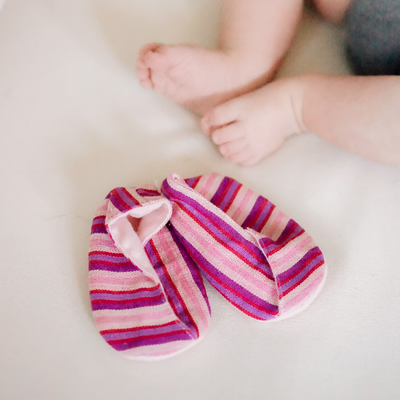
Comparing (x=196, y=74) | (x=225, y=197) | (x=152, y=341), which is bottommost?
(x=152, y=341)

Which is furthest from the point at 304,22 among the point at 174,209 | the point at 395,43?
the point at 174,209

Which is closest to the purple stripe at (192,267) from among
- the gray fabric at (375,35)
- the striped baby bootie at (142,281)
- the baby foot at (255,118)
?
the striped baby bootie at (142,281)

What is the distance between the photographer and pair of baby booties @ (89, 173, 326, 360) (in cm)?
43

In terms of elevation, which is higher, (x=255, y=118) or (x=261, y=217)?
(x=255, y=118)

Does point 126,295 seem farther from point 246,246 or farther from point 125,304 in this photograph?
point 246,246

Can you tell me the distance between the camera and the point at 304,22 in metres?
0.61

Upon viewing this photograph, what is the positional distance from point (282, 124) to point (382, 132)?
0.13 metres

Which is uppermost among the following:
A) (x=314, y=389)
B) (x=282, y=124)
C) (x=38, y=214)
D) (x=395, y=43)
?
(x=395, y=43)

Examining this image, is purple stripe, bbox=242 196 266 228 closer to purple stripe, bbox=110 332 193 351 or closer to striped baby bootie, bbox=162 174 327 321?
striped baby bootie, bbox=162 174 327 321

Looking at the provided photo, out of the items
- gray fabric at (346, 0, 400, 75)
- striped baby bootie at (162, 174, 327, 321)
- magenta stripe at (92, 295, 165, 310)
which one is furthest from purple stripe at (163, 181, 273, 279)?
gray fabric at (346, 0, 400, 75)

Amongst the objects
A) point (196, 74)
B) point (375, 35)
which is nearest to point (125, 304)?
point (196, 74)

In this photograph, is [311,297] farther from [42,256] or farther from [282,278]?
[42,256]

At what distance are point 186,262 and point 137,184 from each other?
0.47ft

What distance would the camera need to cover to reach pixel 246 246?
0.46 m
